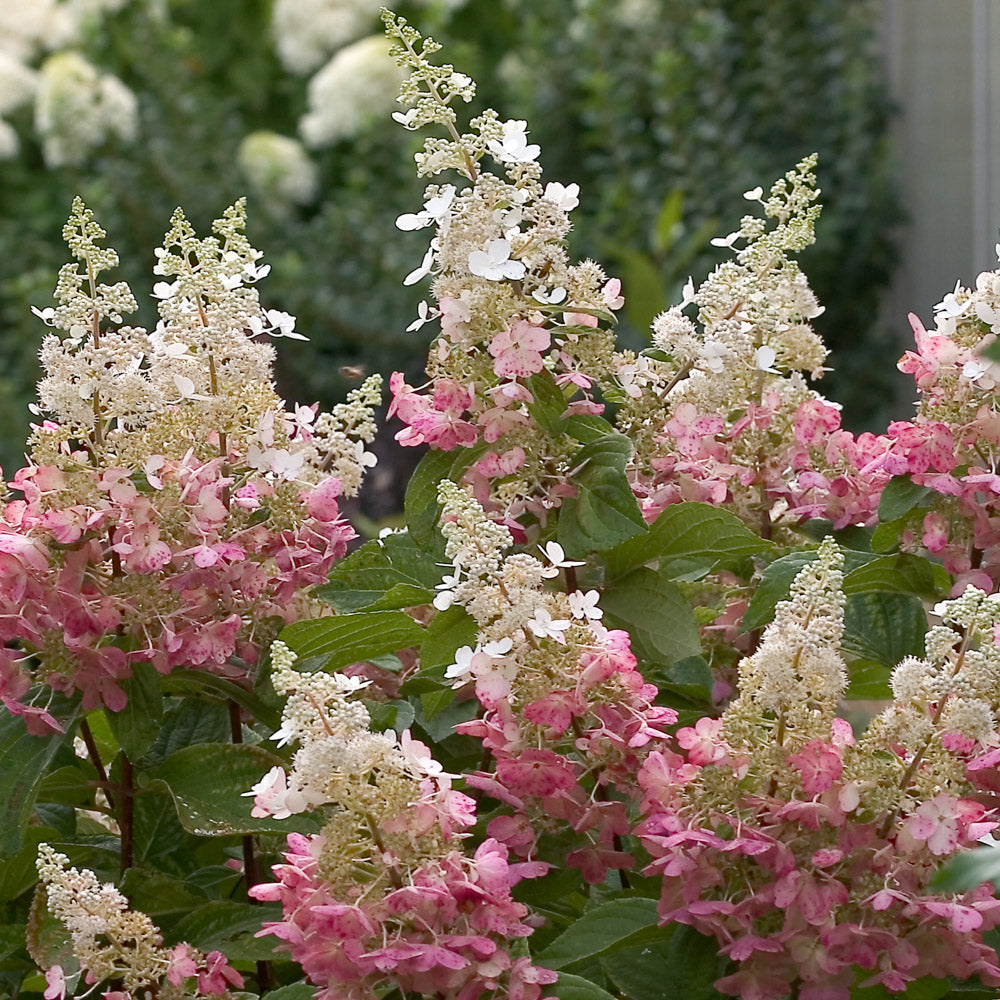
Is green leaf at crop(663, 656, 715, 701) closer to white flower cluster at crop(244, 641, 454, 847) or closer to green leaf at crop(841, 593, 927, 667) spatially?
green leaf at crop(841, 593, 927, 667)

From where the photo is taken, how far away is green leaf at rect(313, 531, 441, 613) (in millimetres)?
807

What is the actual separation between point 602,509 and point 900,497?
15 centimetres

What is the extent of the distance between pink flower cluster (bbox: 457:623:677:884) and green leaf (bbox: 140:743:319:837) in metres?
0.10

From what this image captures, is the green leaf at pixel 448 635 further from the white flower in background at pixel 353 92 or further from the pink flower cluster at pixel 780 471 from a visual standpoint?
the white flower in background at pixel 353 92

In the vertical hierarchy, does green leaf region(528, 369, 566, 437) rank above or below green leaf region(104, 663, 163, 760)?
above

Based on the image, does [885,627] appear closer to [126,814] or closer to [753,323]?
[753,323]

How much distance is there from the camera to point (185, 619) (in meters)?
0.72

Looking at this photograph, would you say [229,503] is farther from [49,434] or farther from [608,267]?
[608,267]

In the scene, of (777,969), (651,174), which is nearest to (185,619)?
(777,969)

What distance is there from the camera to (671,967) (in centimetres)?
64

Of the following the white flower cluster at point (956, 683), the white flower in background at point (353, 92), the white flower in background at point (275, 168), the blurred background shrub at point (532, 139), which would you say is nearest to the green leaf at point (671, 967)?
the white flower cluster at point (956, 683)

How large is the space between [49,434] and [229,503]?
9 cm

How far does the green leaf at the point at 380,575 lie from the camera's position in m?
0.81

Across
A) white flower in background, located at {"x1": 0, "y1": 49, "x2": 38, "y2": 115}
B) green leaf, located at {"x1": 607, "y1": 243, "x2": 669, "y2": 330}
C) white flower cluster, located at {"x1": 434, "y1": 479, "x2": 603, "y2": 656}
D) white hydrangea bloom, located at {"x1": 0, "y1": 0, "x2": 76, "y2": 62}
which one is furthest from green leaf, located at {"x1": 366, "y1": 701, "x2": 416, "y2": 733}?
white hydrangea bloom, located at {"x1": 0, "y1": 0, "x2": 76, "y2": 62}
